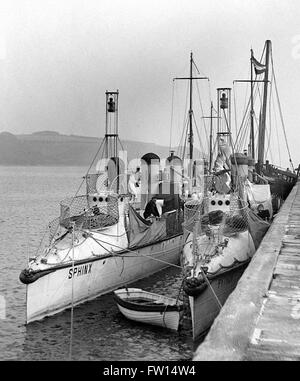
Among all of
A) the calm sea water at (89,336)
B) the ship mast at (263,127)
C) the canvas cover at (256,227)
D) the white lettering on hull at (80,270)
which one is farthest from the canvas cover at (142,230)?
the ship mast at (263,127)

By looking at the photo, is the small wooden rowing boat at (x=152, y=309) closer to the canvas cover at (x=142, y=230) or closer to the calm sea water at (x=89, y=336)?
the calm sea water at (x=89, y=336)

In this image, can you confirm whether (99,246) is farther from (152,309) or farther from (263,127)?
(263,127)

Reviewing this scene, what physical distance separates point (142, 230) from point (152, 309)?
26.3ft

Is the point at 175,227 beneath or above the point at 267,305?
beneath

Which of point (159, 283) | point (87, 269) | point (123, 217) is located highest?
point (123, 217)

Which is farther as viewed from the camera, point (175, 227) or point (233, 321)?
point (175, 227)

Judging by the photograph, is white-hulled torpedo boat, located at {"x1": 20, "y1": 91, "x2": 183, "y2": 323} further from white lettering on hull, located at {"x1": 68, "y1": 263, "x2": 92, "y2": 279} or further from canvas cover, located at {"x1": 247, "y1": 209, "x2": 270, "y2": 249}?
canvas cover, located at {"x1": 247, "y1": 209, "x2": 270, "y2": 249}

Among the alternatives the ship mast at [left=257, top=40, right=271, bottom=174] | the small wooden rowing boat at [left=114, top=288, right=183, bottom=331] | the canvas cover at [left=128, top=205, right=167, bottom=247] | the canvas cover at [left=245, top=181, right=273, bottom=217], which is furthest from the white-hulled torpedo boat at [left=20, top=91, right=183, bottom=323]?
the ship mast at [left=257, top=40, right=271, bottom=174]

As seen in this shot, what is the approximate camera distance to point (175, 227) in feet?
94.1

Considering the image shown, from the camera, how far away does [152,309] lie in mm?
16484

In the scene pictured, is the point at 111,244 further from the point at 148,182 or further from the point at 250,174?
the point at 250,174

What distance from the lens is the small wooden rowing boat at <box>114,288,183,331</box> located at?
16.4 m

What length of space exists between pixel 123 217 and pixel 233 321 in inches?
617

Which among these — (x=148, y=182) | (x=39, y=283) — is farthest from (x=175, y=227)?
(x=39, y=283)
